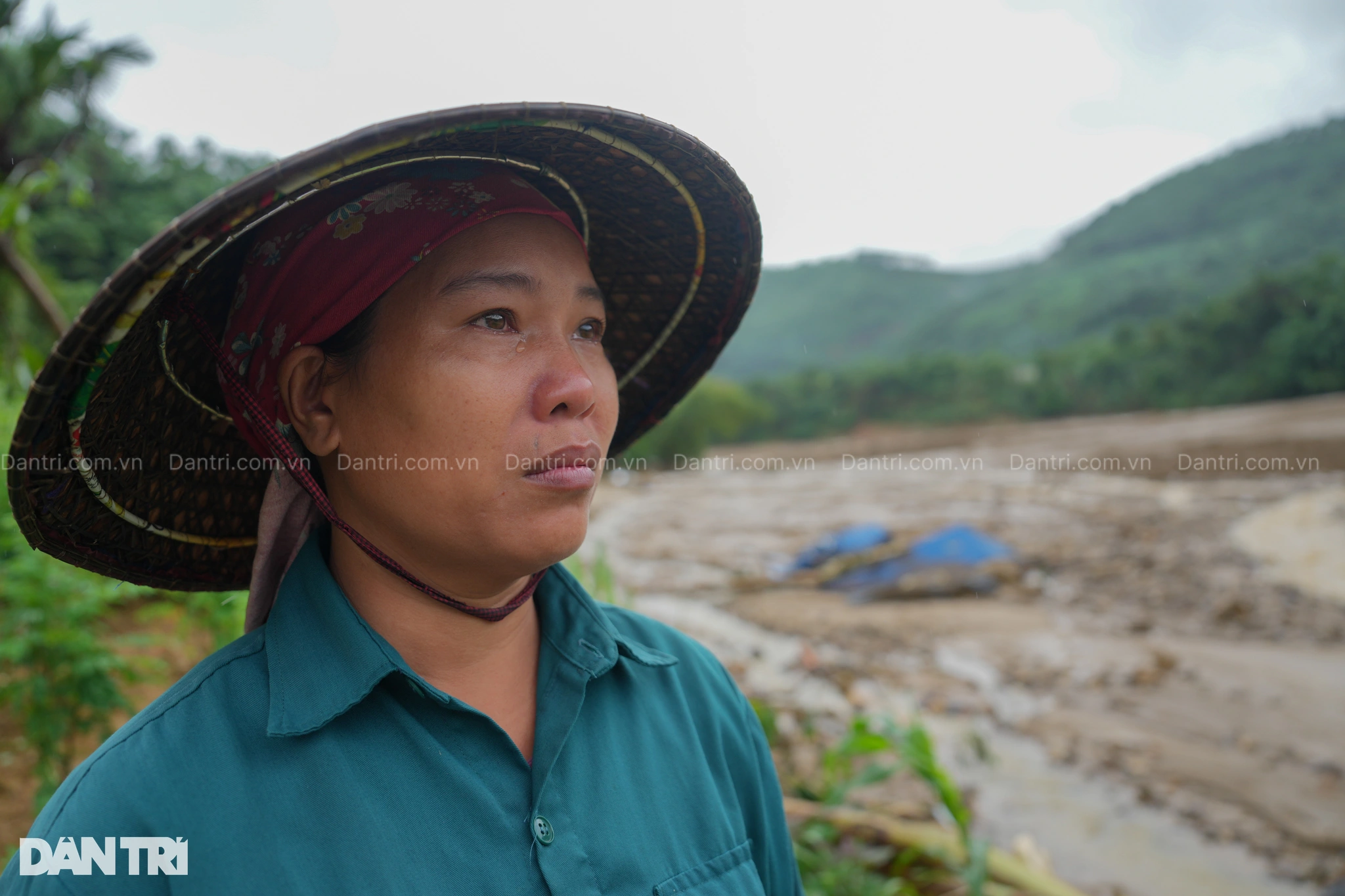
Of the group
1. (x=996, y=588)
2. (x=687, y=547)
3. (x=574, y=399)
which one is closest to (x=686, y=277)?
(x=574, y=399)

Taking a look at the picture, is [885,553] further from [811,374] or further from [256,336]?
[811,374]

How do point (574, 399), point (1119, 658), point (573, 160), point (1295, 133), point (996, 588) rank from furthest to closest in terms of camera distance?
point (1295, 133) → point (996, 588) → point (1119, 658) → point (573, 160) → point (574, 399)

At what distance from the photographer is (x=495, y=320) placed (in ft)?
3.42

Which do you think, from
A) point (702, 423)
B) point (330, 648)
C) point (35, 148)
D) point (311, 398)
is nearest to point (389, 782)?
point (330, 648)

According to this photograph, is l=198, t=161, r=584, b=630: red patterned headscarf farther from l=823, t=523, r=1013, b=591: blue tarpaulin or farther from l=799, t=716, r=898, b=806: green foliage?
l=823, t=523, r=1013, b=591: blue tarpaulin

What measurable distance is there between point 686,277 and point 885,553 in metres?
8.50

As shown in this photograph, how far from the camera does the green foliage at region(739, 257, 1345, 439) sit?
508 inches

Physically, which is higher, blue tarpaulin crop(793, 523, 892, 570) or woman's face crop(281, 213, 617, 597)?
woman's face crop(281, 213, 617, 597)

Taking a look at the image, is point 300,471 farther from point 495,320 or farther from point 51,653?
point 51,653

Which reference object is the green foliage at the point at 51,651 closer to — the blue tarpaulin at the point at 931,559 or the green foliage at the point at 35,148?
the green foliage at the point at 35,148

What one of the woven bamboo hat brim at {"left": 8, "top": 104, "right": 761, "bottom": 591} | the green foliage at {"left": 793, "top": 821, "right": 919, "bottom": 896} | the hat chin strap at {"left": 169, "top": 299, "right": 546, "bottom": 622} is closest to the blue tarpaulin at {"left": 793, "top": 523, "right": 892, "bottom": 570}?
the green foliage at {"left": 793, "top": 821, "right": 919, "bottom": 896}

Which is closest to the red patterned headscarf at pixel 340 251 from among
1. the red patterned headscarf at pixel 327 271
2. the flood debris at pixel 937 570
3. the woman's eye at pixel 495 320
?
the red patterned headscarf at pixel 327 271

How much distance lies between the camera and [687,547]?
452 inches

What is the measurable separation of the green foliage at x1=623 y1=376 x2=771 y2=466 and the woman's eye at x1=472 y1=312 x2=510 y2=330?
18804 millimetres
